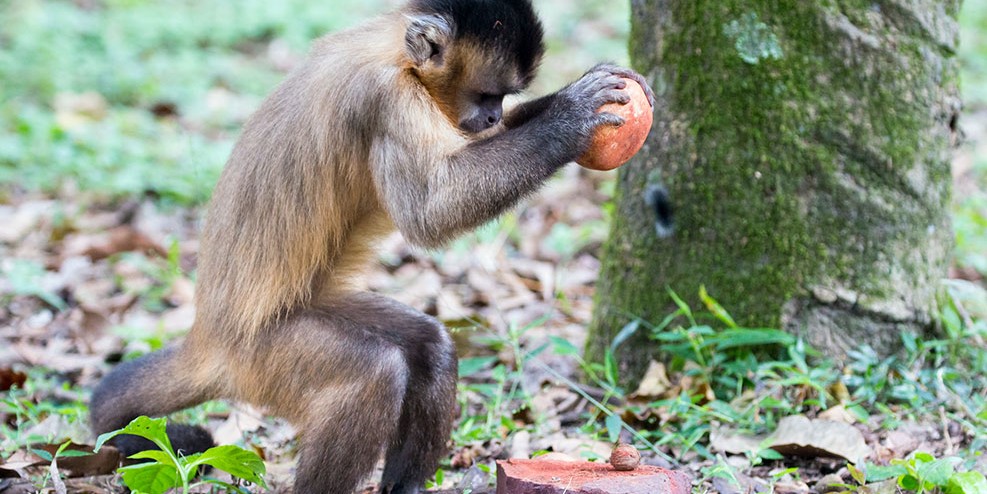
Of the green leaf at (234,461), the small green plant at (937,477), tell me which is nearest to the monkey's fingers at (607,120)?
the small green plant at (937,477)

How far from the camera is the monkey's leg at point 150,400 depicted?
4258mm

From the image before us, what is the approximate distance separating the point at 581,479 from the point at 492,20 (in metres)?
1.81

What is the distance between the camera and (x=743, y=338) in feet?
14.7

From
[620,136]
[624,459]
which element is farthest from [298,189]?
[624,459]

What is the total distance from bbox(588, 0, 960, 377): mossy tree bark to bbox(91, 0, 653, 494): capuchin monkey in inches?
30.3

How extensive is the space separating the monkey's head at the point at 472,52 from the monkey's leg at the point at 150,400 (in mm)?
1560

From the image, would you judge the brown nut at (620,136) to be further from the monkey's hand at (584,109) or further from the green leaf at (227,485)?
the green leaf at (227,485)

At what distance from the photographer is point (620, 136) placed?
3789mm

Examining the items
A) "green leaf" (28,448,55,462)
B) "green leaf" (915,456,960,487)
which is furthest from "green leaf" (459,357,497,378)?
"green leaf" (915,456,960,487)

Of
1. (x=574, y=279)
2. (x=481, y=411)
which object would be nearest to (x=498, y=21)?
(x=481, y=411)

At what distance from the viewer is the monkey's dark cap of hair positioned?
13.1 ft

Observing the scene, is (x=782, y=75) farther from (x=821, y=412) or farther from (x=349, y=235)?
(x=349, y=235)

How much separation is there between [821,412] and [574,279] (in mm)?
2896

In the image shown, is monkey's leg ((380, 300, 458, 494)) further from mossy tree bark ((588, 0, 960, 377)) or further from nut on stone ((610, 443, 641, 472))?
mossy tree bark ((588, 0, 960, 377))
